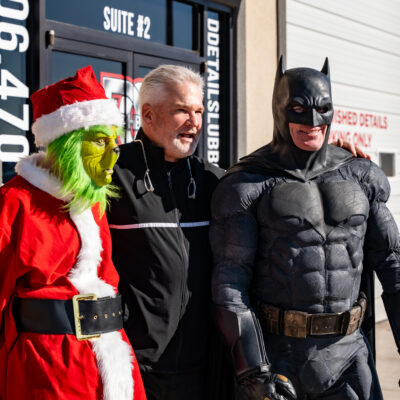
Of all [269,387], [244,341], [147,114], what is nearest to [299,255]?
[244,341]

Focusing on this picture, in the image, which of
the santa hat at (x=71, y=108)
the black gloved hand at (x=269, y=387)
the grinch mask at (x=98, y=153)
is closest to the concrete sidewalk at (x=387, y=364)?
the black gloved hand at (x=269, y=387)

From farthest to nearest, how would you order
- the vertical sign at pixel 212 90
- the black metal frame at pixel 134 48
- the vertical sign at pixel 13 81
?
the vertical sign at pixel 212 90 < the black metal frame at pixel 134 48 < the vertical sign at pixel 13 81

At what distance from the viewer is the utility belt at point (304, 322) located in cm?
261

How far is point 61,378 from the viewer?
2145 millimetres

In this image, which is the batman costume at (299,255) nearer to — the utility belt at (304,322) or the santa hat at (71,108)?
the utility belt at (304,322)

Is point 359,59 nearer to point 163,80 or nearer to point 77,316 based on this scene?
point 163,80

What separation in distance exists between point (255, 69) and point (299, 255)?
3.51 m

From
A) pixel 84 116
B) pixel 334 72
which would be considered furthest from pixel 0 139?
pixel 334 72

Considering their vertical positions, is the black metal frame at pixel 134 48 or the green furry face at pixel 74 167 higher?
the black metal frame at pixel 134 48

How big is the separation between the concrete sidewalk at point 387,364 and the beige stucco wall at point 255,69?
2194 millimetres

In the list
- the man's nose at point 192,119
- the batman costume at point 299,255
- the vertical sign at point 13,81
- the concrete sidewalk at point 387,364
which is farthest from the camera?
the concrete sidewalk at point 387,364

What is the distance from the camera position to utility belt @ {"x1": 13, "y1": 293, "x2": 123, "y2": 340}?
2174 mm

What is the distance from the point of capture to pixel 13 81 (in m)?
4.14

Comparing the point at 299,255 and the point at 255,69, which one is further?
the point at 255,69
